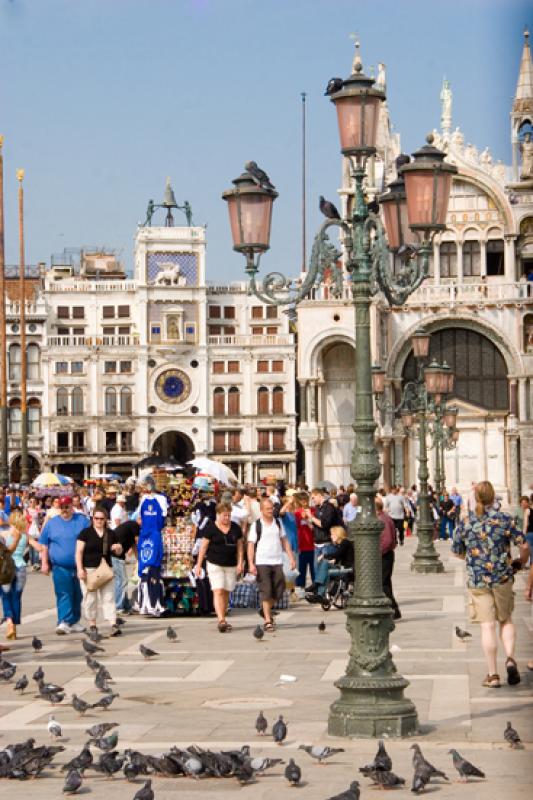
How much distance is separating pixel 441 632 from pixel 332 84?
290 inches

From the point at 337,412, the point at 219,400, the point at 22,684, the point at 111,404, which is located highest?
the point at 219,400

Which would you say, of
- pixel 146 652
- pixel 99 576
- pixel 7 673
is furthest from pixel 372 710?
pixel 99 576

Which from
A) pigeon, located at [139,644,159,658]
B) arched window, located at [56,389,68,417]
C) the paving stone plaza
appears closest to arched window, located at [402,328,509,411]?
arched window, located at [56,389,68,417]

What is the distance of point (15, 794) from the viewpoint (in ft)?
30.6

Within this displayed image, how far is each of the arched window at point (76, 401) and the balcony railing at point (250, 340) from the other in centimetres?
686

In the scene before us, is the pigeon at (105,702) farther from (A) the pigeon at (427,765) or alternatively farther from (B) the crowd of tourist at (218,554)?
(A) the pigeon at (427,765)

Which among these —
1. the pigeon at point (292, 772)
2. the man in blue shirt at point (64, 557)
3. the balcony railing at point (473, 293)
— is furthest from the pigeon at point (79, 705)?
the balcony railing at point (473, 293)

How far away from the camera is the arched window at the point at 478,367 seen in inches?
2483

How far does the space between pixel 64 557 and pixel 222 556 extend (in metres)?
1.76

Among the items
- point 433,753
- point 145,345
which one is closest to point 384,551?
point 433,753

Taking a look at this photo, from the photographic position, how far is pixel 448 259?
64125mm

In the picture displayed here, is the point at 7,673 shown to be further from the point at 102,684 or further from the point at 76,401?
the point at 76,401

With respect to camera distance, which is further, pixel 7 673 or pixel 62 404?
pixel 62 404

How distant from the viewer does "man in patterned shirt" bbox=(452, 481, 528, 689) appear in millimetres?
12898
